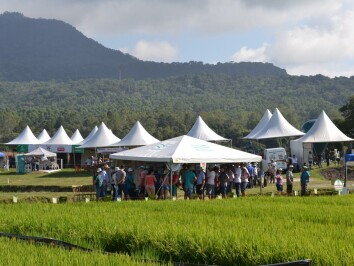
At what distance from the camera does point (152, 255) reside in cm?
944

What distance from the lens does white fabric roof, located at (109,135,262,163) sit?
22594mm

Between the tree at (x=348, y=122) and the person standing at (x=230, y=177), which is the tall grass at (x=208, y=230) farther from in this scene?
the tree at (x=348, y=122)

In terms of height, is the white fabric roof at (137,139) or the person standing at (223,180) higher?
the white fabric roof at (137,139)

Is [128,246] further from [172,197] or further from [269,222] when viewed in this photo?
[172,197]

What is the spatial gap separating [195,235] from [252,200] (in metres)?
8.75

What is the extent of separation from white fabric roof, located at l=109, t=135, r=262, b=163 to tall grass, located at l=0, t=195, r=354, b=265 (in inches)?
237

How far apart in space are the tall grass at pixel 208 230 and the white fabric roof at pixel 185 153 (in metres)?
6.03

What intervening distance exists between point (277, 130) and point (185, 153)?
2417 centimetres

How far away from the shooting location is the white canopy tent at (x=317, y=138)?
3928 cm

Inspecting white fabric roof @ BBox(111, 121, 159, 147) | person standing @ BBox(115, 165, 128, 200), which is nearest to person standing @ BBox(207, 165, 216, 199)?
person standing @ BBox(115, 165, 128, 200)

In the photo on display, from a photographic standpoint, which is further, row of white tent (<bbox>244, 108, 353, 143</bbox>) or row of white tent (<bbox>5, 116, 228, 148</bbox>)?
row of white tent (<bbox>5, 116, 228, 148</bbox>)

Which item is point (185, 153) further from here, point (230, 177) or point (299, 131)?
point (299, 131)

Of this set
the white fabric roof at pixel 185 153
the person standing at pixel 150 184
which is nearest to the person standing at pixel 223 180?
the white fabric roof at pixel 185 153

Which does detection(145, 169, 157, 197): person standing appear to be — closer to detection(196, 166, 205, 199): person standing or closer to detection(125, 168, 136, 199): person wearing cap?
detection(125, 168, 136, 199): person wearing cap
